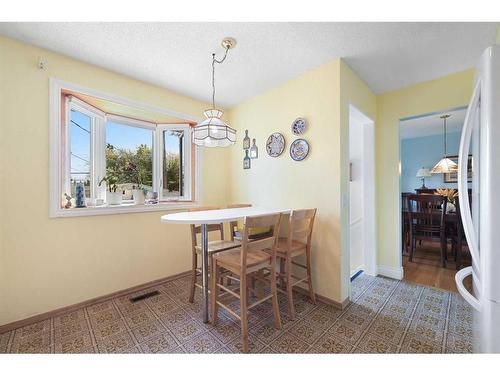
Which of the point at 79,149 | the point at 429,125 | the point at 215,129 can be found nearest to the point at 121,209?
the point at 79,149

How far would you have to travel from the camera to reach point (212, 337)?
168cm

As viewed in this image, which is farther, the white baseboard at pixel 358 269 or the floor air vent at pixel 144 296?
the white baseboard at pixel 358 269

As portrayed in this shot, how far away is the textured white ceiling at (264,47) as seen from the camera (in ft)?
5.49

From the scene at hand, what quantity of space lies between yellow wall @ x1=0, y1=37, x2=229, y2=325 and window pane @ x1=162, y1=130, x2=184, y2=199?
633mm

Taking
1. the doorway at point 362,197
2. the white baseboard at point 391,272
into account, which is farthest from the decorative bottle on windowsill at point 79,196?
the white baseboard at point 391,272

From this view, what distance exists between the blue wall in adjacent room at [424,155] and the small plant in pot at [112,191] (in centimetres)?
627

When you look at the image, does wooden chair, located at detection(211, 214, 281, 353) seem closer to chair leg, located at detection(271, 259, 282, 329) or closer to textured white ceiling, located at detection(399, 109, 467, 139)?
chair leg, located at detection(271, 259, 282, 329)

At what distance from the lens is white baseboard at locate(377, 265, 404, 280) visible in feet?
8.91

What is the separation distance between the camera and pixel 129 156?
2725 mm

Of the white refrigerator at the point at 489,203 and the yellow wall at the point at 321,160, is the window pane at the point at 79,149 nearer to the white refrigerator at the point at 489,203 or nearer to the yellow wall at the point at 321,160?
the yellow wall at the point at 321,160

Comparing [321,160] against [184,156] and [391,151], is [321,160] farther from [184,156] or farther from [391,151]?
[184,156]

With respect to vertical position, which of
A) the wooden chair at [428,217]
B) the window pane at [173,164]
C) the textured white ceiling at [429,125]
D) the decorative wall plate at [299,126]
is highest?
the textured white ceiling at [429,125]

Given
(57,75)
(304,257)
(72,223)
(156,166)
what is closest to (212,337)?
(304,257)

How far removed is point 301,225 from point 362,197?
1.36 meters
